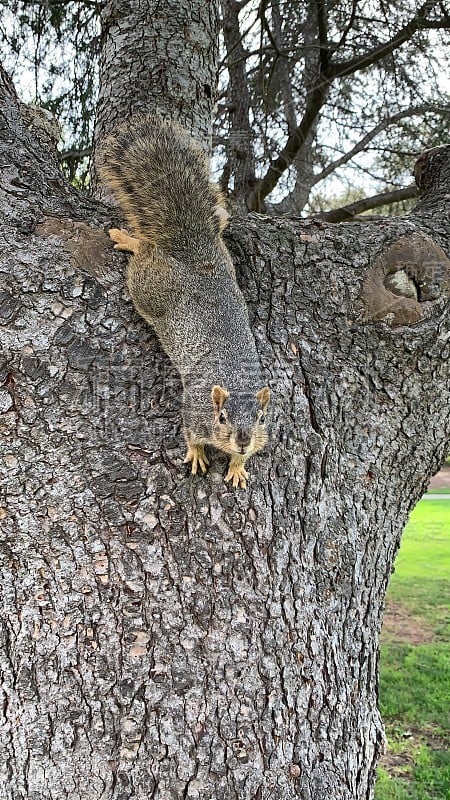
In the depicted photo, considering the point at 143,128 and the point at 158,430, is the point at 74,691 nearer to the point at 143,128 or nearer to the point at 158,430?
the point at 158,430

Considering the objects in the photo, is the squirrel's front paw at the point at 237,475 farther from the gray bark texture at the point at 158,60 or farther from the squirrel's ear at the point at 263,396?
the gray bark texture at the point at 158,60

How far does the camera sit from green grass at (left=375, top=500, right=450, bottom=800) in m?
2.92

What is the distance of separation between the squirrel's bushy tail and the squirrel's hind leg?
0.06 metres

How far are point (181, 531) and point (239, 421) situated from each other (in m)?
0.25

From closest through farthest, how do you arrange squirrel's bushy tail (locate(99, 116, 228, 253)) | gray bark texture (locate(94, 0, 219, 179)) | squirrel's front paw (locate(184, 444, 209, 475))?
1. squirrel's front paw (locate(184, 444, 209, 475))
2. squirrel's bushy tail (locate(99, 116, 228, 253))
3. gray bark texture (locate(94, 0, 219, 179))

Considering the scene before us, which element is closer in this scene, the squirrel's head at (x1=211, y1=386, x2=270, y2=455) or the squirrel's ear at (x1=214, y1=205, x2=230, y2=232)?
the squirrel's head at (x1=211, y1=386, x2=270, y2=455)

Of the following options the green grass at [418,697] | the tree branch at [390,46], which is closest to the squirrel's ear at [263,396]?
the green grass at [418,697]

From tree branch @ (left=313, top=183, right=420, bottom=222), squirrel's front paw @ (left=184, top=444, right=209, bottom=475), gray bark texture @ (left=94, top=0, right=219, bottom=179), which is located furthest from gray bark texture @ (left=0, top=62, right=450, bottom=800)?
tree branch @ (left=313, top=183, right=420, bottom=222)

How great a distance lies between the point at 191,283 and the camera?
1.54 meters

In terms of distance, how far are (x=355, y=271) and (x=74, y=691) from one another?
39.4 inches

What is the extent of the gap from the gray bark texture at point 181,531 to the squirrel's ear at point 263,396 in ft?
0.21

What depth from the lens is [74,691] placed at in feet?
3.80

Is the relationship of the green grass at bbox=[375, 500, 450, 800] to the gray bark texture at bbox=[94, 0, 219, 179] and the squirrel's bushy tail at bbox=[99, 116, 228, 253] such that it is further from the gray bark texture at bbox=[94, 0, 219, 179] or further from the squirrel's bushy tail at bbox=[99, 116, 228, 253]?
the gray bark texture at bbox=[94, 0, 219, 179]

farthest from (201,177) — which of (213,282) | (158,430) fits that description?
(158,430)
